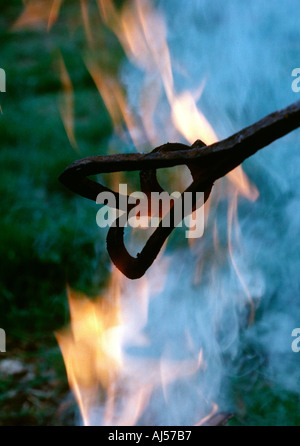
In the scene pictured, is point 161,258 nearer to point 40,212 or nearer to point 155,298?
point 155,298

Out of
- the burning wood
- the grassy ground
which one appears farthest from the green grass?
the burning wood

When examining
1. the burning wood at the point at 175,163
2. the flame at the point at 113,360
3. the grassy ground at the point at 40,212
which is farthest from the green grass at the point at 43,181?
the burning wood at the point at 175,163

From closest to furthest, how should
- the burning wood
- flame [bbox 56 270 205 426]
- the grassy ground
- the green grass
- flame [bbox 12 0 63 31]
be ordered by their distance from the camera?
the burning wood → flame [bbox 56 270 205 426] → the grassy ground → the green grass → flame [bbox 12 0 63 31]

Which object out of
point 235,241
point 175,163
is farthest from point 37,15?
point 175,163

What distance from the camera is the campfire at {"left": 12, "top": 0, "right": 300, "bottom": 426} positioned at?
3092 mm

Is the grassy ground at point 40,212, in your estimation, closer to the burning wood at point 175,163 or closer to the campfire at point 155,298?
the campfire at point 155,298

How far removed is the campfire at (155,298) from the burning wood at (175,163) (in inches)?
46.5

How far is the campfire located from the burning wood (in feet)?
3.88

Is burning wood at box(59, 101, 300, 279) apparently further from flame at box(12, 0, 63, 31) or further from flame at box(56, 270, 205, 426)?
flame at box(12, 0, 63, 31)

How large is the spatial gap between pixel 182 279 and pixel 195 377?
706 mm

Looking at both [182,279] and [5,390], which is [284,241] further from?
[5,390]

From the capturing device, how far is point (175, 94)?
3.81 metres

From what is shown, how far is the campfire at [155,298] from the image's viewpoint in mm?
3092

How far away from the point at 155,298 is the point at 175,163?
2191 millimetres
